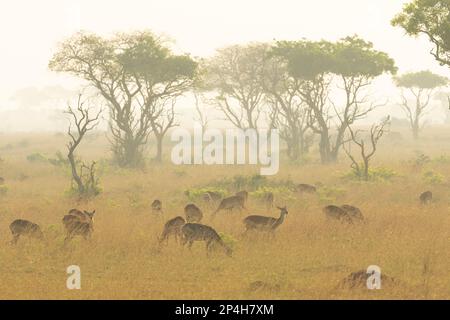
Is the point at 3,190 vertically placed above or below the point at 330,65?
below

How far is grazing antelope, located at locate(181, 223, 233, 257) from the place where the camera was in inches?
438

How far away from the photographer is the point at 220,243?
11.1m

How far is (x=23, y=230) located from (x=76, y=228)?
117cm

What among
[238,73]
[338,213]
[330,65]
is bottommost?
[338,213]

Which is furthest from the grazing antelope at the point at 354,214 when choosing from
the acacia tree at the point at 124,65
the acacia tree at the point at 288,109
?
the acacia tree at the point at 288,109

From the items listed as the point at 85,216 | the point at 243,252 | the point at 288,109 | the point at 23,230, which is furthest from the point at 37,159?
the point at 243,252

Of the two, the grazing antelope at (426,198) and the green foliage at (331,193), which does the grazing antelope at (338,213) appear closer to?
the green foliage at (331,193)

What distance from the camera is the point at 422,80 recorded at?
52094mm

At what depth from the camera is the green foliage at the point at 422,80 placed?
5153 cm

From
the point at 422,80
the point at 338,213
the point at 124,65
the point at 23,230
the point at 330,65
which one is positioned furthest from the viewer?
the point at 422,80

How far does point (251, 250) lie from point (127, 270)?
2717mm

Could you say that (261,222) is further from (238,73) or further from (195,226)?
(238,73)
